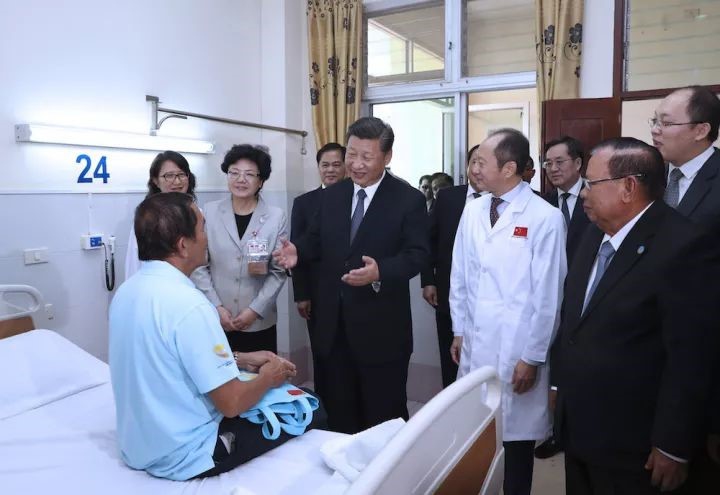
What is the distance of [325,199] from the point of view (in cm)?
252

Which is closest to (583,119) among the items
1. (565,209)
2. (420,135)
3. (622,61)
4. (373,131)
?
(622,61)

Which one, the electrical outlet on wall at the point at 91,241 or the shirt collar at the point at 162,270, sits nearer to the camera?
the shirt collar at the point at 162,270

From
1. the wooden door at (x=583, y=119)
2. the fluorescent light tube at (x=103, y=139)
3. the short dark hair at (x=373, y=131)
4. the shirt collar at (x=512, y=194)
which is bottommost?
the shirt collar at (x=512, y=194)

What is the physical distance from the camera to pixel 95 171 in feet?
10.1

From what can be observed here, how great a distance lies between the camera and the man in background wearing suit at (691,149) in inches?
78.6

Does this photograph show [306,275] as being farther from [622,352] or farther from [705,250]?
[705,250]

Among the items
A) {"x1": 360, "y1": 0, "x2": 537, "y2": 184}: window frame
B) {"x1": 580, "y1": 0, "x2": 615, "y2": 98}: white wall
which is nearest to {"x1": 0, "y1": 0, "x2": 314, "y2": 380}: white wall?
{"x1": 360, "y1": 0, "x2": 537, "y2": 184}: window frame

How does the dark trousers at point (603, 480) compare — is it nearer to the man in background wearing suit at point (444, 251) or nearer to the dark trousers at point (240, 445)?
the dark trousers at point (240, 445)

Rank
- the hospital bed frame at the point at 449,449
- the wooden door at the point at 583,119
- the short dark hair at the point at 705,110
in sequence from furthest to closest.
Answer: the wooden door at the point at 583,119
the short dark hair at the point at 705,110
the hospital bed frame at the point at 449,449

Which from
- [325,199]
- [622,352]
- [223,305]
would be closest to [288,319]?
[223,305]

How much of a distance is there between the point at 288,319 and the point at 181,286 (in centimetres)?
296

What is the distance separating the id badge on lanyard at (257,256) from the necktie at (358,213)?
1.60ft

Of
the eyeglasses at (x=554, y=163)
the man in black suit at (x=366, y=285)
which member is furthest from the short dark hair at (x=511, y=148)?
the eyeglasses at (x=554, y=163)

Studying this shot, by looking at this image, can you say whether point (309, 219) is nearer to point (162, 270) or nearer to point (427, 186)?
point (162, 270)
